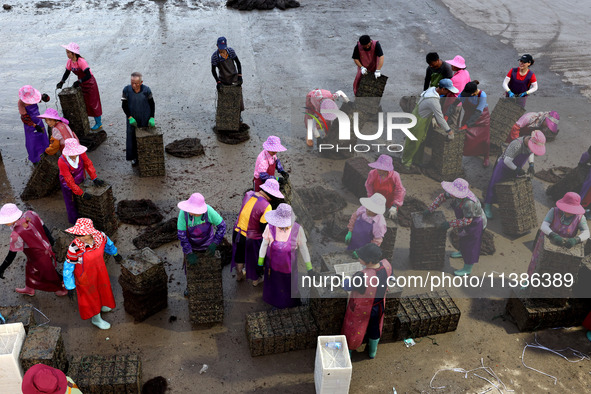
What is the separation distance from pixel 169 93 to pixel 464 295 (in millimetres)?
9594

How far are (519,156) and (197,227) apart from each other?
632 cm

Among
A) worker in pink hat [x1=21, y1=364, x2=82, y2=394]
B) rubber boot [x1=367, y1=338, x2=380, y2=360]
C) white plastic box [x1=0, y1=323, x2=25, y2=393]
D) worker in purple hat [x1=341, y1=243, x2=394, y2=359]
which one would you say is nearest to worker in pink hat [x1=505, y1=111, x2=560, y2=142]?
worker in purple hat [x1=341, y1=243, x2=394, y2=359]

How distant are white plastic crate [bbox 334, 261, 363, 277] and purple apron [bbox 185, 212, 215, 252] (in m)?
1.92

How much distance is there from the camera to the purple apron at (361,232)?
808 centimetres

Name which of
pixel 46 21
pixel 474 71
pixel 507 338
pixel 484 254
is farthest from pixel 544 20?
pixel 46 21

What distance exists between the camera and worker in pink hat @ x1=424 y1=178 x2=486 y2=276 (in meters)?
8.30

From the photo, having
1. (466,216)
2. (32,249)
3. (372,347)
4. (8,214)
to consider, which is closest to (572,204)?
(466,216)

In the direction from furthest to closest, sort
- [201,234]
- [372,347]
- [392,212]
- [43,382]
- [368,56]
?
1. [368,56]
2. [392,212]
3. [201,234]
4. [372,347]
5. [43,382]

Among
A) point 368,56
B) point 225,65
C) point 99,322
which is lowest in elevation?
point 99,322

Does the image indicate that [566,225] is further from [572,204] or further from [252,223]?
[252,223]

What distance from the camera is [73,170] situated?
8922mm

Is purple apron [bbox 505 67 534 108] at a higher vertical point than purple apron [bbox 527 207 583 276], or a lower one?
higher

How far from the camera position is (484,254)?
9.51 meters

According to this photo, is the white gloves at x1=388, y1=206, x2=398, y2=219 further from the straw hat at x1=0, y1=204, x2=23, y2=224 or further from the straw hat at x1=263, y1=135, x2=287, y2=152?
the straw hat at x1=0, y1=204, x2=23, y2=224
